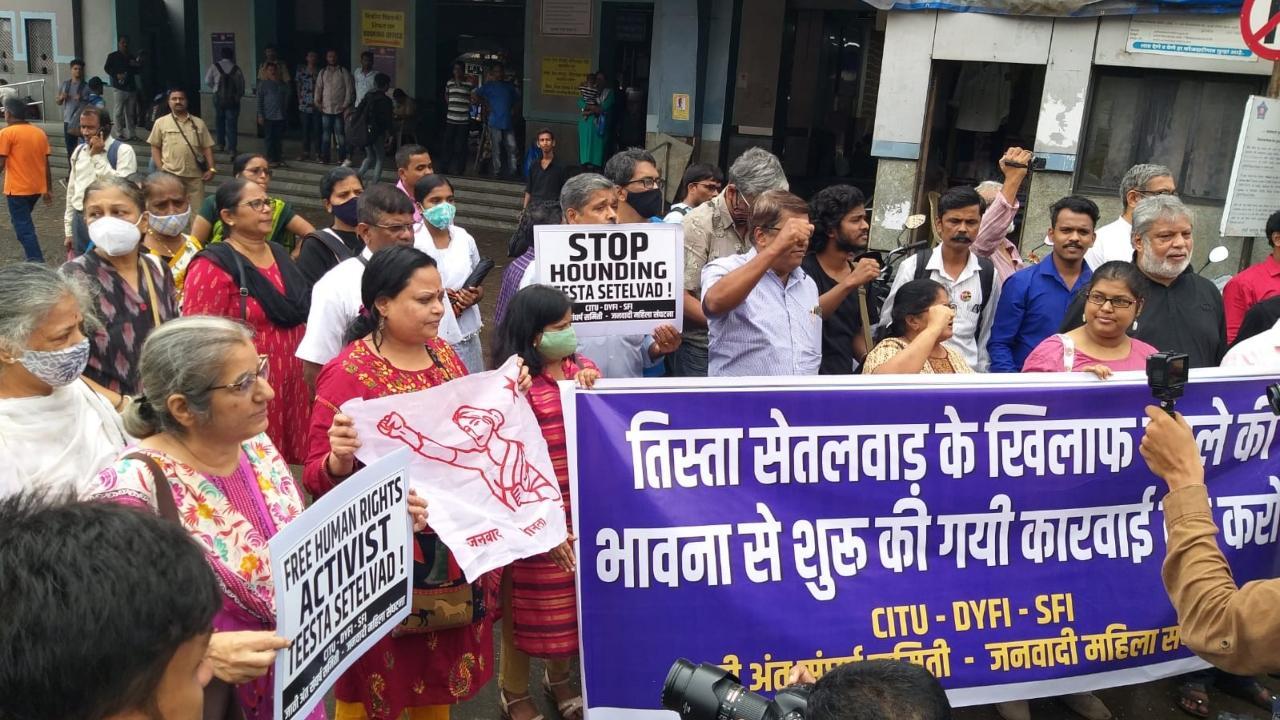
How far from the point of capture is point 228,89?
17656mm

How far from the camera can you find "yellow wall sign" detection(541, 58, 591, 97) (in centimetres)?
1695

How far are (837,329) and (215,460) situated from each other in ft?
10.2

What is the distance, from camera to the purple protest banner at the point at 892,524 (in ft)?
12.1

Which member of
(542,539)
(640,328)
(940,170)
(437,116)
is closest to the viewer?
(542,539)

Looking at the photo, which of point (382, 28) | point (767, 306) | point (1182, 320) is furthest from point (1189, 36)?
point (382, 28)

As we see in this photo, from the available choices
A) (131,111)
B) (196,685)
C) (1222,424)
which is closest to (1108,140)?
(1222,424)

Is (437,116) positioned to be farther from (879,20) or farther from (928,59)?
(928,59)

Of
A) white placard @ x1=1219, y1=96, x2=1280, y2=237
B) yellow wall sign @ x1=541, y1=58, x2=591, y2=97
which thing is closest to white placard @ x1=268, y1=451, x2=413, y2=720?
white placard @ x1=1219, y1=96, x2=1280, y2=237

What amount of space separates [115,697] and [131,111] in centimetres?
2104

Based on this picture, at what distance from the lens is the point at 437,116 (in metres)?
19.1

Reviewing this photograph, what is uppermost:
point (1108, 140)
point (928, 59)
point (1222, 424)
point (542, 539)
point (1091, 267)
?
point (928, 59)

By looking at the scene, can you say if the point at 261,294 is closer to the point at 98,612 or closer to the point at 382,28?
the point at 98,612

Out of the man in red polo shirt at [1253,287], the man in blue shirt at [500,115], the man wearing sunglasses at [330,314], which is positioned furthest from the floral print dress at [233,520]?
the man in blue shirt at [500,115]

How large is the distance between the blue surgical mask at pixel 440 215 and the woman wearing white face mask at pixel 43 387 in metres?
2.46
